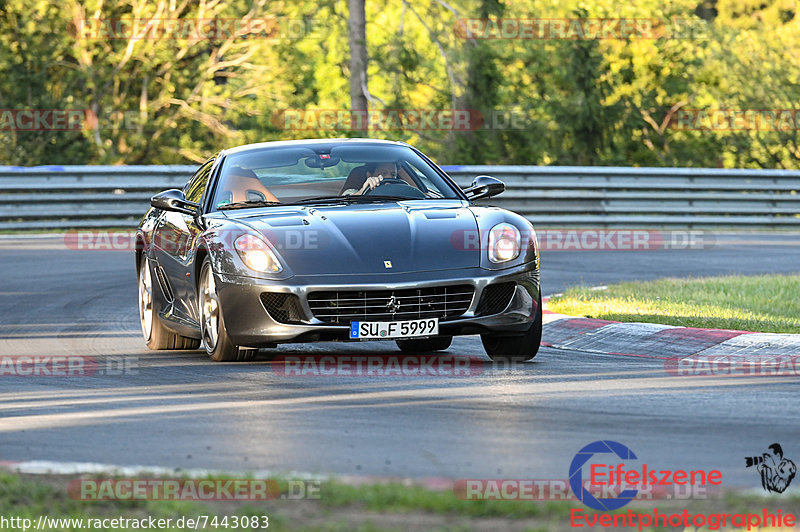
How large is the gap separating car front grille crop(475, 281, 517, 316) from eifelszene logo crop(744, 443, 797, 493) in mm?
3040

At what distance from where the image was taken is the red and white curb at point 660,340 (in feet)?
30.8

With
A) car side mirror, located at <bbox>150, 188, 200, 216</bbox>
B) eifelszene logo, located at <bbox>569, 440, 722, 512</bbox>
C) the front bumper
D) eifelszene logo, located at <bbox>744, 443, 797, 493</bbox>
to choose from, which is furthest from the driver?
eifelszene logo, located at <bbox>744, 443, 797, 493</bbox>

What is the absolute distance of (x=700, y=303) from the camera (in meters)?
12.0

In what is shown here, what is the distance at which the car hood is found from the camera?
8.69 meters

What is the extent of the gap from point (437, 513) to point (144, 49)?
27585 mm

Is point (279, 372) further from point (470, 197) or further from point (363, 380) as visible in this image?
point (470, 197)

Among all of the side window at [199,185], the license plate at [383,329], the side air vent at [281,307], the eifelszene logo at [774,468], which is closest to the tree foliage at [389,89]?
the side window at [199,185]

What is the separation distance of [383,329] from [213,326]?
4.12 feet

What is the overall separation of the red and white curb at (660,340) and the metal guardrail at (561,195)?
39.1 ft

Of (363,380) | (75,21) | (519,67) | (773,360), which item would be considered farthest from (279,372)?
(519,67)

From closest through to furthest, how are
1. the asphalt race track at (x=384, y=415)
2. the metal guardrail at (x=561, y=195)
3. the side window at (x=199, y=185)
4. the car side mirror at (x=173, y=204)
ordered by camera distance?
the asphalt race track at (x=384, y=415)
the car side mirror at (x=173, y=204)
the side window at (x=199, y=185)
the metal guardrail at (x=561, y=195)

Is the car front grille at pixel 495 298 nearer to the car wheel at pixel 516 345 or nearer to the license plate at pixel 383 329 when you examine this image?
the car wheel at pixel 516 345

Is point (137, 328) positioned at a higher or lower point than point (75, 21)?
lower

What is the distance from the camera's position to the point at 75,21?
3044 centimetres
